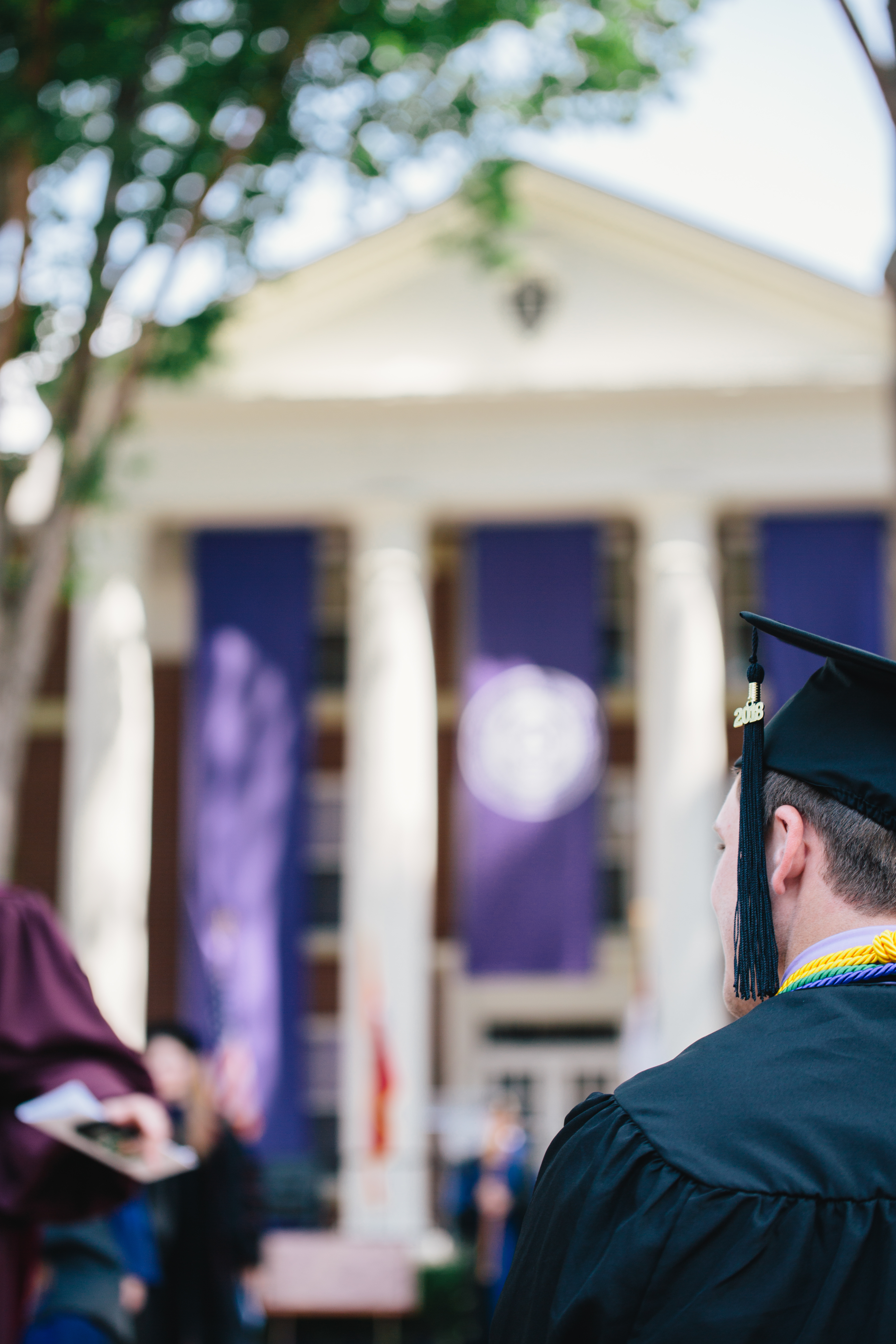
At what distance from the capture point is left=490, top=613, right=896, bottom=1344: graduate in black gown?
1.32 m

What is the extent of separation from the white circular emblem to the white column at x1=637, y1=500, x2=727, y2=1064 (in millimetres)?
1347

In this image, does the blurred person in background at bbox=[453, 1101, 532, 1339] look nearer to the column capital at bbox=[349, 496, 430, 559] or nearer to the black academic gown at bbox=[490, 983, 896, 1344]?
the column capital at bbox=[349, 496, 430, 559]

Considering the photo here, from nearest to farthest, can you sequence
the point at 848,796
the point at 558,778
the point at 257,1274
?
the point at 848,796, the point at 257,1274, the point at 558,778

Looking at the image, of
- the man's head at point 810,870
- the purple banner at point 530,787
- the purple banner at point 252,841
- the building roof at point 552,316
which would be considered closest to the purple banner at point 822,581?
the purple banner at point 530,787

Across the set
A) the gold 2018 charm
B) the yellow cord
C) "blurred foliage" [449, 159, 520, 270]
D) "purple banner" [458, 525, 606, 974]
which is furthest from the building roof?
the yellow cord

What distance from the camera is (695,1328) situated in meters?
1.32

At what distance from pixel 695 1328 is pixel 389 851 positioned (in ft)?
53.9

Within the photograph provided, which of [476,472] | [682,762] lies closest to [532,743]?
[682,762]

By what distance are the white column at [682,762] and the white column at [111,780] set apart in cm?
613

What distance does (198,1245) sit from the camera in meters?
6.99

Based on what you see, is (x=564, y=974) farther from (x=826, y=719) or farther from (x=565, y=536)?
(x=826, y=719)

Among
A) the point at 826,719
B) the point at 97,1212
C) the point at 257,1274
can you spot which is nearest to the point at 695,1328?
the point at 826,719

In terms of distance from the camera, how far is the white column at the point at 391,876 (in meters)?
16.4

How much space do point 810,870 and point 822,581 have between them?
51.8 ft
